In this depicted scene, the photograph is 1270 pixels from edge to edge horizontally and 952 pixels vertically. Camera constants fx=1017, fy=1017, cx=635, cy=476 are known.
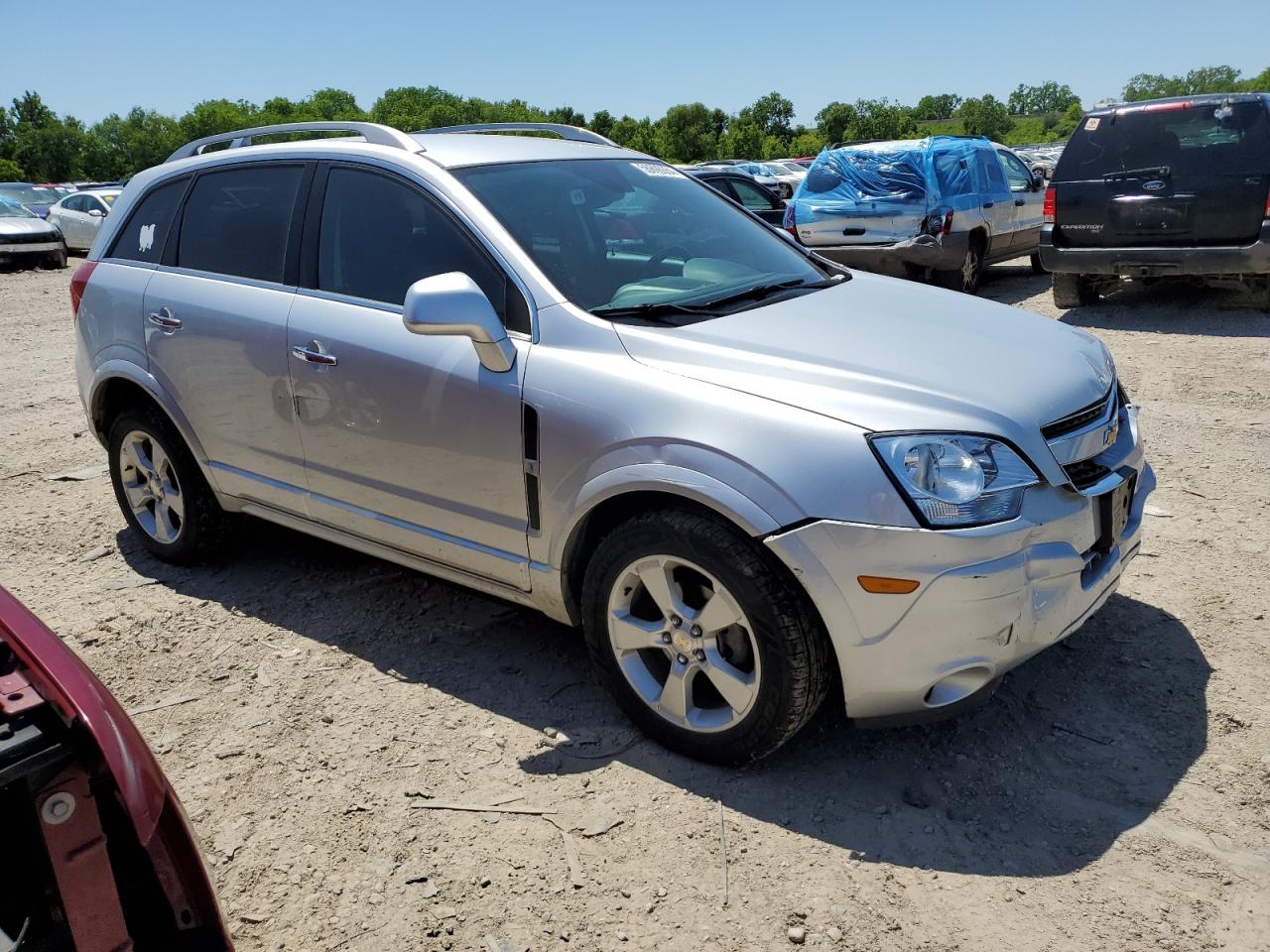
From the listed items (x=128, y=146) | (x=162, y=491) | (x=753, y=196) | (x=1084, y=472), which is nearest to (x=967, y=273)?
(x=753, y=196)

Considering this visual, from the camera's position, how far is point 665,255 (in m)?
3.65

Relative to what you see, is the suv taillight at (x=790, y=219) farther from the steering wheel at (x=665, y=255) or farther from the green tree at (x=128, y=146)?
the green tree at (x=128, y=146)

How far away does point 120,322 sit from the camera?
4.49m

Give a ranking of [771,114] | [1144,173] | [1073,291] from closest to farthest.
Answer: [1144,173]
[1073,291]
[771,114]

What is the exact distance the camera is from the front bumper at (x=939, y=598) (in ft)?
8.45

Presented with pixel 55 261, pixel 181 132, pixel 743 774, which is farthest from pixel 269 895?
pixel 181 132

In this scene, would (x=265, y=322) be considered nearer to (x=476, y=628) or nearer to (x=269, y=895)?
(x=476, y=628)

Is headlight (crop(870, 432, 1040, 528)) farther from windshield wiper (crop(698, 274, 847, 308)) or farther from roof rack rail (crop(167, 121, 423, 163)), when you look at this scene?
roof rack rail (crop(167, 121, 423, 163))

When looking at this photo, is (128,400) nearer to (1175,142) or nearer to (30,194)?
(1175,142)

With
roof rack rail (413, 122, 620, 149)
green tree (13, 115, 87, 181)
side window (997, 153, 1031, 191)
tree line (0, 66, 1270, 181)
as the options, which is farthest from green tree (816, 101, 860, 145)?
roof rack rail (413, 122, 620, 149)

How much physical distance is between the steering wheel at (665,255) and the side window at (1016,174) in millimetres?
9536

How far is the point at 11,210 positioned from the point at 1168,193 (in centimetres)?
2102

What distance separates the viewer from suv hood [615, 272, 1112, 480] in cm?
273

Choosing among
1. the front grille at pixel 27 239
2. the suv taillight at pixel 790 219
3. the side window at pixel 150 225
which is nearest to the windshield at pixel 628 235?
the side window at pixel 150 225
